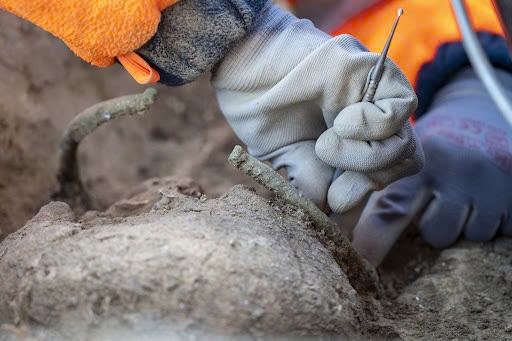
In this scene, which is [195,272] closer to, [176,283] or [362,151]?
[176,283]

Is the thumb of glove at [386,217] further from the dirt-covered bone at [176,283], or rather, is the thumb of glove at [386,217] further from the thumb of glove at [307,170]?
the dirt-covered bone at [176,283]

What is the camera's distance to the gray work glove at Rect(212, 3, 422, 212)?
0.88m

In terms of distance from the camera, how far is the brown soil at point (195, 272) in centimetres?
64

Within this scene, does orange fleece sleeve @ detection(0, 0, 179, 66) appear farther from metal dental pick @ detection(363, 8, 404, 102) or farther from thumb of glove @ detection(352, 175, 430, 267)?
thumb of glove @ detection(352, 175, 430, 267)

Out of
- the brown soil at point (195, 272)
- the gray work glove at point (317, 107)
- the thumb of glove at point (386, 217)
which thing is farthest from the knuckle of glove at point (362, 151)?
the thumb of glove at point (386, 217)

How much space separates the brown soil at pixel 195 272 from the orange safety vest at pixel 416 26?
1.32ft

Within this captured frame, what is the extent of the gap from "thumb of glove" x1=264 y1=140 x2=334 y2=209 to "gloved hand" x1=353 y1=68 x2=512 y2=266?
220 millimetres

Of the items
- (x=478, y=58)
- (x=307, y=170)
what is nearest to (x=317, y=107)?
(x=307, y=170)

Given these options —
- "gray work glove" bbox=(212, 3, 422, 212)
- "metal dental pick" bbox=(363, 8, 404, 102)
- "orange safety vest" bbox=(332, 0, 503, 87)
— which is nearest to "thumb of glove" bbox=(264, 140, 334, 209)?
"gray work glove" bbox=(212, 3, 422, 212)

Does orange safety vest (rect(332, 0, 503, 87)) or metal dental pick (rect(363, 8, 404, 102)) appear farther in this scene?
orange safety vest (rect(332, 0, 503, 87))

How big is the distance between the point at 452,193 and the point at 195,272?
0.71 meters

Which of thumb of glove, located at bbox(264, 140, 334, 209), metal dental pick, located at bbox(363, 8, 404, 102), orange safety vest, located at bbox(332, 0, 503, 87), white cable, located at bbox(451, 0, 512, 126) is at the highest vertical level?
white cable, located at bbox(451, 0, 512, 126)

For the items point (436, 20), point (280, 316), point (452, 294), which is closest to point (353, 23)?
point (436, 20)

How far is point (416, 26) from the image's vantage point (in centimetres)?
130
